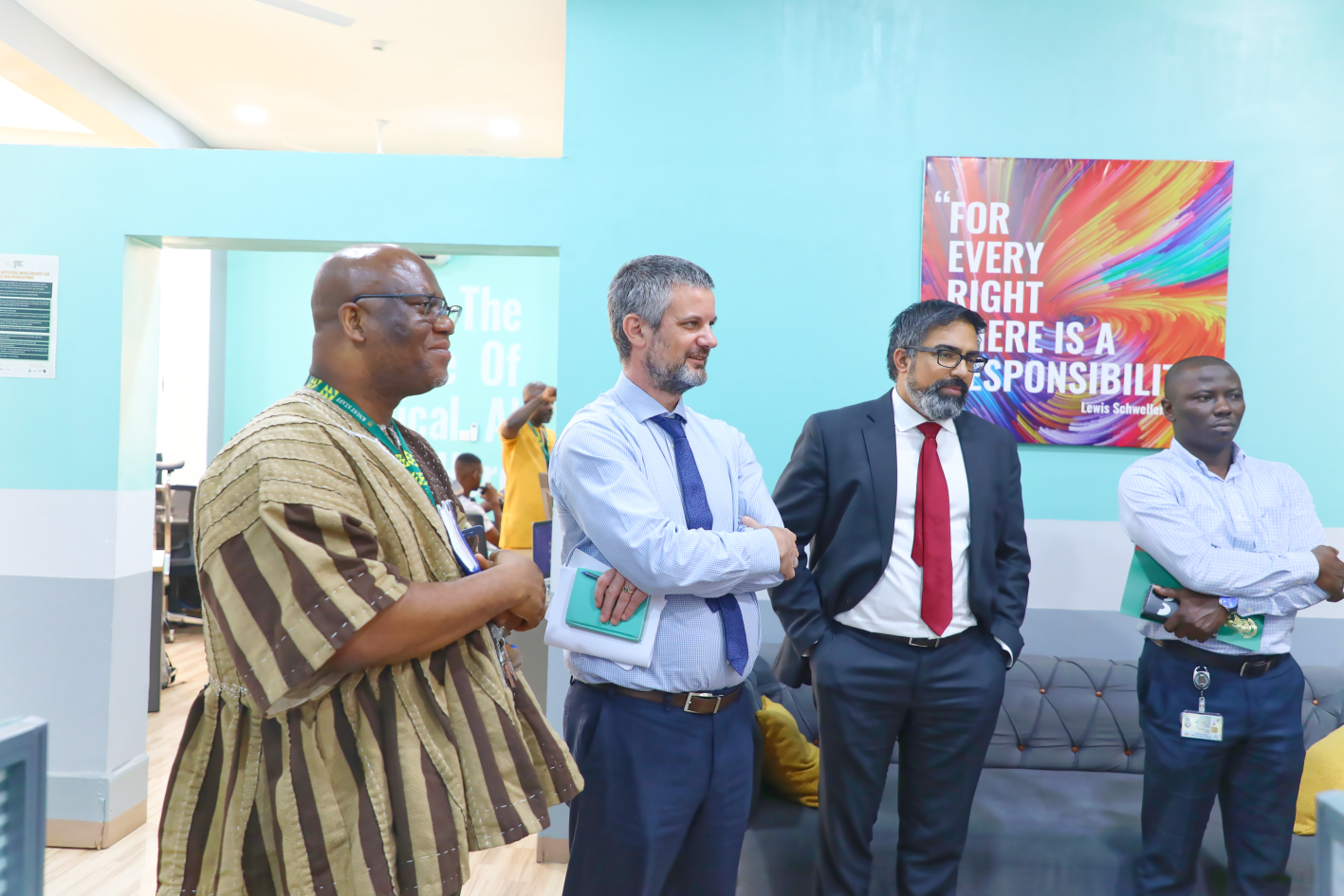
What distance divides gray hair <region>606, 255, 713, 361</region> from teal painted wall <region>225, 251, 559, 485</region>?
18.0 ft

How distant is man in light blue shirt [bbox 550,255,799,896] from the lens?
5.34 ft

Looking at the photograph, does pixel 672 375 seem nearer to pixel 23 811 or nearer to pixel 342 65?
pixel 23 811

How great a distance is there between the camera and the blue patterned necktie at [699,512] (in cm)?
172

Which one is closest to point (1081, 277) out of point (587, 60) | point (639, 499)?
point (587, 60)

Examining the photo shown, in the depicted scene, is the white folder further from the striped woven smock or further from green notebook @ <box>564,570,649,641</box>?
the striped woven smock

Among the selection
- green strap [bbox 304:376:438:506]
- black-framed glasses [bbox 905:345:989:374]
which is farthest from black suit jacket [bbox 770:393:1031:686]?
green strap [bbox 304:376:438:506]

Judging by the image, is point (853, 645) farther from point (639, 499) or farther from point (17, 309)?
point (17, 309)

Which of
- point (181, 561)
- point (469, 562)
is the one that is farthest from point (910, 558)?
point (181, 561)

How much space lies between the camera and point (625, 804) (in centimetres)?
165

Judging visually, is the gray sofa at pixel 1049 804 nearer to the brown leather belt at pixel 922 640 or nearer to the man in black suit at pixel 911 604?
the man in black suit at pixel 911 604

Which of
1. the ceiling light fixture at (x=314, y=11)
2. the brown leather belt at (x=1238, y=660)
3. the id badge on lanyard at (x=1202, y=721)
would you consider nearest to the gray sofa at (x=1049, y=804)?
the id badge on lanyard at (x=1202, y=721)

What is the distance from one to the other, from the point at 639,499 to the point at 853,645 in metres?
0.78

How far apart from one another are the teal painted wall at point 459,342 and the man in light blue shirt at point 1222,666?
5528 mm

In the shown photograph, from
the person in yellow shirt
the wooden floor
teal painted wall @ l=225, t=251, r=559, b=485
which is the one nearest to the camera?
the wooden floor
